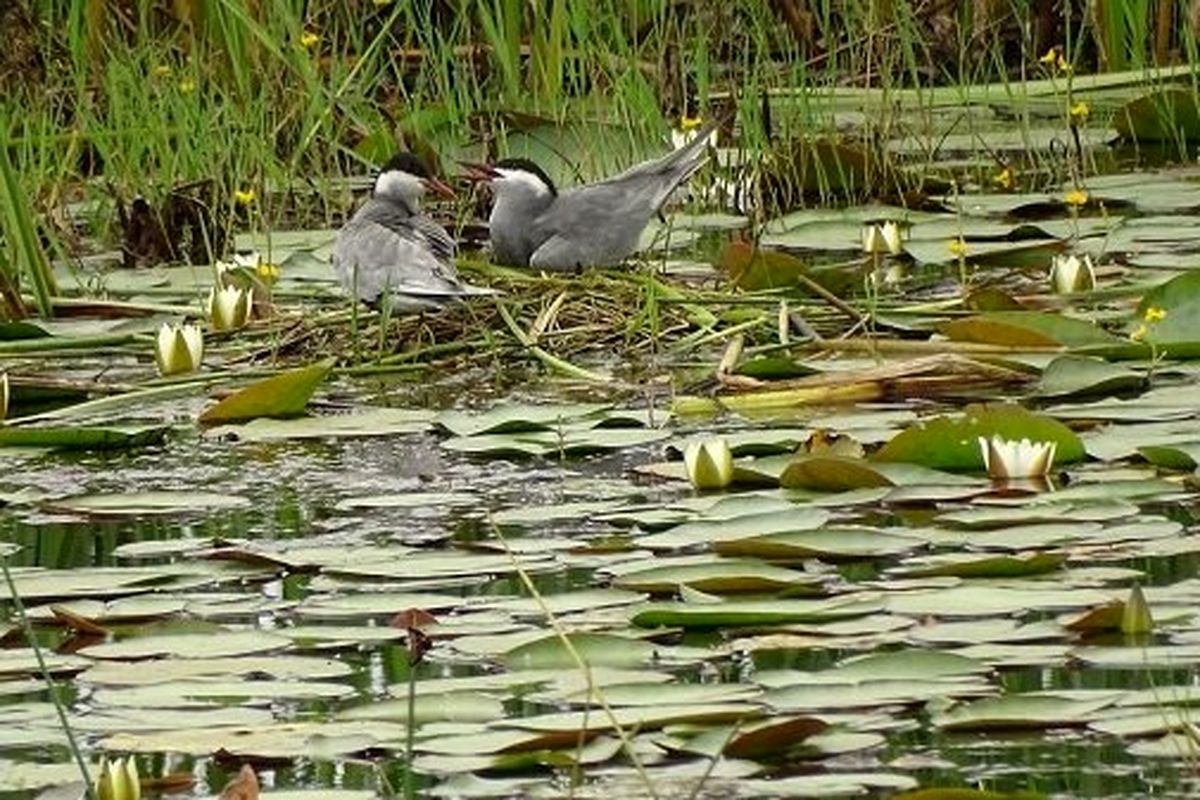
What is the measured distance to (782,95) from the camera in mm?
8203

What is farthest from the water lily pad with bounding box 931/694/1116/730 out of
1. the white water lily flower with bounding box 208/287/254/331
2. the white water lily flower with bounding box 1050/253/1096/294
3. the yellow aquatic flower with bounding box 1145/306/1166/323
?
the white water lily flower with bounding box 208/287/254/331

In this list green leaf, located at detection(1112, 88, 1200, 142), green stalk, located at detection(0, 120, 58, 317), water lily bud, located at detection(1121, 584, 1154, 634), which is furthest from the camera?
green leaf, located at detection(1112, 88, 1200, 142)

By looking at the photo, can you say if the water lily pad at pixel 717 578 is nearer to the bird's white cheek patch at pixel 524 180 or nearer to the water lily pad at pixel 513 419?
the water lily pad at pixel 513 419

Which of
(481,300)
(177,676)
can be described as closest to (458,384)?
(481,300)

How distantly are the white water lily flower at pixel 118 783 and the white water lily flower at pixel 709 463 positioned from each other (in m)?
1.58

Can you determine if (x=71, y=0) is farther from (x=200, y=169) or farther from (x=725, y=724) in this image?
(x=725, y=724)

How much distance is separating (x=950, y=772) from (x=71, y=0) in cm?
612

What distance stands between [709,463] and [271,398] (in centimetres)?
112

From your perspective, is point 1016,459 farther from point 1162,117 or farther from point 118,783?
point 1162,117

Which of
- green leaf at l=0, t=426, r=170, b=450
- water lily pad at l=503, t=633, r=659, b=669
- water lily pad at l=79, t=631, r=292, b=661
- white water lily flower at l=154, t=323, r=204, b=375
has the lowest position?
water lily pad at l=503, t=633, r=659, b=669

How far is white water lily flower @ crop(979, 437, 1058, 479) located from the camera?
4.11m

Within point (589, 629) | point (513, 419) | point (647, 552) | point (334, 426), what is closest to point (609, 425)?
point (513, 419)

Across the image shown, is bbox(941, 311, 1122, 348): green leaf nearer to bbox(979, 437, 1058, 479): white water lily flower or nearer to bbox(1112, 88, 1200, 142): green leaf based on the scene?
bbox(979, 437, 1058, 479): white water lily flower

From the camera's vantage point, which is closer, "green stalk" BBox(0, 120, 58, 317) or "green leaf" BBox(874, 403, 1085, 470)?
"green leaf" BBox(874, 403, 1085, 470)
